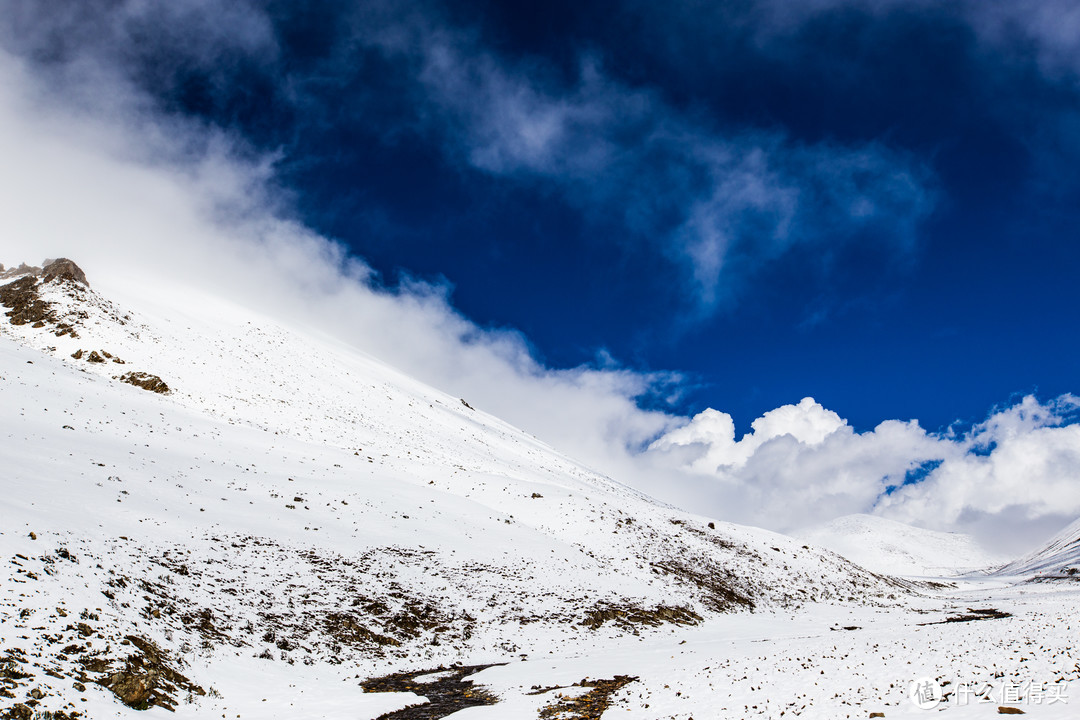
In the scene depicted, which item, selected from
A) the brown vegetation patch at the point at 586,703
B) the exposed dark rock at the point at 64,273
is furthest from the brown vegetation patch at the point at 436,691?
the exposed dark rock at the point at 64,273

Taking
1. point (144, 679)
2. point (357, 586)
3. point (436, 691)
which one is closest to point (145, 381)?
point (357, 586)

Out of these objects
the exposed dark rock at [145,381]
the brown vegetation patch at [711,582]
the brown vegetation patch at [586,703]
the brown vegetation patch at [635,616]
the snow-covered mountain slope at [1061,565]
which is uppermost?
the exposed dark rock at [145,381]

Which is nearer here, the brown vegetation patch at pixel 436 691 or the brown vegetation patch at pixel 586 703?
the brown vegetation patch at pixel 586 703

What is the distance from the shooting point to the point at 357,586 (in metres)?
28.8

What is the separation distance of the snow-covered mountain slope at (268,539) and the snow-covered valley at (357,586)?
16 centimetres

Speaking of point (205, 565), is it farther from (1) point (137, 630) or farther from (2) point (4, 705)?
(2) point (4, 705)

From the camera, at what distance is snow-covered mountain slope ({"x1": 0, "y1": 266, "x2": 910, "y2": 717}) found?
18938 millimetres

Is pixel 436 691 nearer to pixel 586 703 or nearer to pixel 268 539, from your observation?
pixel 586 703

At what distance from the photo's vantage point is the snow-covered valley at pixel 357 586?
16844 mm

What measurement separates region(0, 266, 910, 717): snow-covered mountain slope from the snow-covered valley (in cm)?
16

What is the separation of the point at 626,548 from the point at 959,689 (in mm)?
30860

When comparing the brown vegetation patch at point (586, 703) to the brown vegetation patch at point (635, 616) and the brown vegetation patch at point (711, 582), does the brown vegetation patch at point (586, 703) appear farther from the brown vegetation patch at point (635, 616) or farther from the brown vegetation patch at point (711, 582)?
the brown vegetation patch at point (711, 582)

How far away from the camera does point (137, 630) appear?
1827cm

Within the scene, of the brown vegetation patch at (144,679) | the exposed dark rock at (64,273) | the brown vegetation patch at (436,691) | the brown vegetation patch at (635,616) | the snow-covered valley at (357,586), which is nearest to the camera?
the brown vegetation patch at (144,679)
